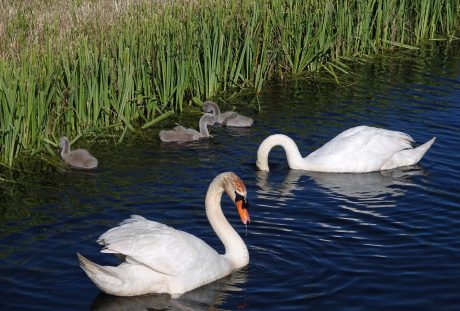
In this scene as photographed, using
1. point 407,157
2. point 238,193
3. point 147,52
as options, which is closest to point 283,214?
point 238,193

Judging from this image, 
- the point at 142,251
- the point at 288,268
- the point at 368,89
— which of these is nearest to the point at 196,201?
the point at 288,268

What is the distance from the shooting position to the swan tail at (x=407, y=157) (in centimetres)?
1439

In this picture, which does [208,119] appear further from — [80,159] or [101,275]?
[101,275]

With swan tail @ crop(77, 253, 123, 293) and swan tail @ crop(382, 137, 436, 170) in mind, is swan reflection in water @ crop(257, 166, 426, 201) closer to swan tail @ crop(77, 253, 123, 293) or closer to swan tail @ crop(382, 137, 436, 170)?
swan tail @ crop(382, 137, 436, 170)

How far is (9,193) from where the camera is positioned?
13008 mm

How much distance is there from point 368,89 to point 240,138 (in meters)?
3.42

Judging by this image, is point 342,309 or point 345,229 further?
point 345,229

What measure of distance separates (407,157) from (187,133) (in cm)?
348

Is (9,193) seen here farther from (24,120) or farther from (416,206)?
(416,206)

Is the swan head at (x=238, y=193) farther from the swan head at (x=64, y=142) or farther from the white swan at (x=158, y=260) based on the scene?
the swan head at (x=64, y=142)

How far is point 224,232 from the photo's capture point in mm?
10617

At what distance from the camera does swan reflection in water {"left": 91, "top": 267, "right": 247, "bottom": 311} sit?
31.7ft

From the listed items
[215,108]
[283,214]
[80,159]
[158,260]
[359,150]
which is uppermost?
[215,108]

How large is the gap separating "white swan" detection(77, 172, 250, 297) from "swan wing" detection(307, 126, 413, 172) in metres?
3.94
